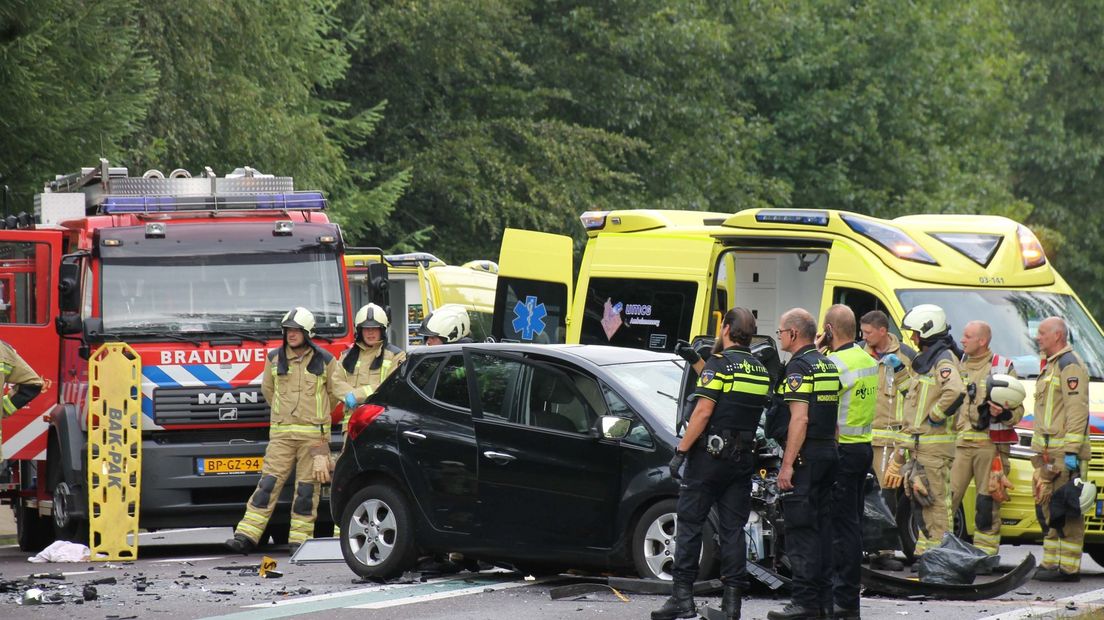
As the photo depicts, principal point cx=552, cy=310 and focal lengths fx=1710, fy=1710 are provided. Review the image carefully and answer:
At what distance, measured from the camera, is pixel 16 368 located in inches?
458

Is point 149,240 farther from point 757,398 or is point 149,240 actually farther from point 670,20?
point 670,20

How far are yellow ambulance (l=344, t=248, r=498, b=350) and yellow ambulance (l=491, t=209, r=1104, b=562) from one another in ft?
16.5

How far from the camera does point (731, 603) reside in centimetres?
873

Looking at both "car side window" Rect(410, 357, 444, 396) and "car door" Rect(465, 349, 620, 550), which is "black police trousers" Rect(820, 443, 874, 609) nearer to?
"car door" Rect(465, 349, 620, 550)

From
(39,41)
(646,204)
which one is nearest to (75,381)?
(39,41)

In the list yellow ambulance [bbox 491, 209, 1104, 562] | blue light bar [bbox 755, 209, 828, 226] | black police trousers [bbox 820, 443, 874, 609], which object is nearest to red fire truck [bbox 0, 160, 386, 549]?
yellow ambulance [bbox 491, 209, 1104, 562]

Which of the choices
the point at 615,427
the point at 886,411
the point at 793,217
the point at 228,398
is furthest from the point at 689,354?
the point at 228,398

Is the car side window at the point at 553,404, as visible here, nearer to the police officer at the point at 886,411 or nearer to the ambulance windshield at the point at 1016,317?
the police officer at the point at 886,411

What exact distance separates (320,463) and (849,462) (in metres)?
4.78

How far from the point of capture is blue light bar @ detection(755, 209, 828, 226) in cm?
1291

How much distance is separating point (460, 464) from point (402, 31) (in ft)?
68.3

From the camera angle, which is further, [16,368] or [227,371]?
[227,371]

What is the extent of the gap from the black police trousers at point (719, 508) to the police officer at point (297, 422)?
426 cm

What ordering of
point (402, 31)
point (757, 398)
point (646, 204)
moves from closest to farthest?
point (757, 398) < point (402, 31) < point (646, 204)
